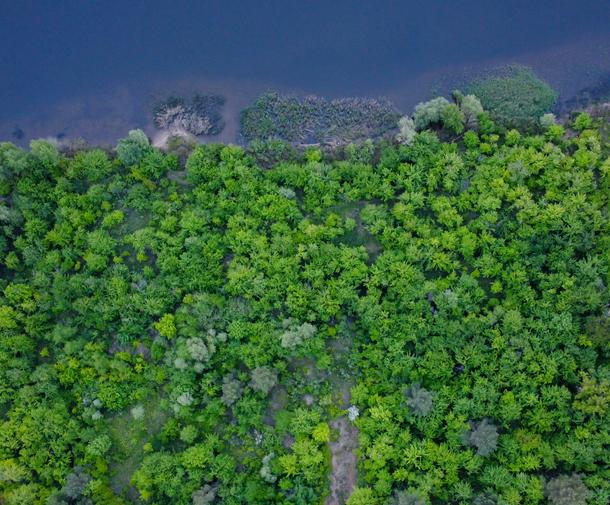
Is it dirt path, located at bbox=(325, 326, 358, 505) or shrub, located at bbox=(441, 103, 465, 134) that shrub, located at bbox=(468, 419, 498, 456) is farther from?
shrub, located at bbox=(441, 103, 465, 134)

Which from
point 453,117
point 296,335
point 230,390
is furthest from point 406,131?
point 230,390

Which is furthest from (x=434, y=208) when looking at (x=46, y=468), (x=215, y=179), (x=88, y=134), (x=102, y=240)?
(x=46, y=468)

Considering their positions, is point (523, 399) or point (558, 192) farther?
point (558, 192)

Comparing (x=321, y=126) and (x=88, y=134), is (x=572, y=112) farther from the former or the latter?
(x=88, y=134)

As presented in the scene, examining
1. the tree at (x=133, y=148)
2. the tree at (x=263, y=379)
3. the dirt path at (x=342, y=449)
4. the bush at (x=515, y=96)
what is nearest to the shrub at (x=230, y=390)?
the tree at (x=263, y=379)

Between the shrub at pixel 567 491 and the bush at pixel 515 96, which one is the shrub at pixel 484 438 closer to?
the shrub at pixel 567 491

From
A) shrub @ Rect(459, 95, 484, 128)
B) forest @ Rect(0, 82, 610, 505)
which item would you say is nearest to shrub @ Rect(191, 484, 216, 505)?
forest @ Rect(0, 82, 610, 505)

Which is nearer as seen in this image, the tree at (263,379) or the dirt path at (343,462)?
the tree at (263,379)
